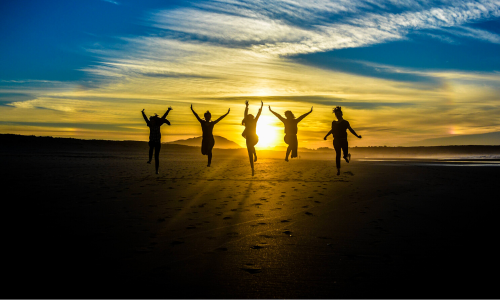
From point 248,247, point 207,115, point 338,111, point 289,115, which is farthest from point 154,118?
point 248,247

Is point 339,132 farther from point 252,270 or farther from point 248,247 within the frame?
point 252,270

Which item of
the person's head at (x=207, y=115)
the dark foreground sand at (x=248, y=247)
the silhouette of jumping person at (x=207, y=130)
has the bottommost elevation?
the dark foreground sand at (x=248, y=247)

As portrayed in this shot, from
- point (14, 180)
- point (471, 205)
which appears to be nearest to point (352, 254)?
point (471, 205)

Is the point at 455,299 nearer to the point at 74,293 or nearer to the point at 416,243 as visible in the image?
the point at 416,243

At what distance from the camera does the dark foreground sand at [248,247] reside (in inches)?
130

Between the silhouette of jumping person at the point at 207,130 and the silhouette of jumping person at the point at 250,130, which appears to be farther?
the silhouette of jumping person at the point at 207,130

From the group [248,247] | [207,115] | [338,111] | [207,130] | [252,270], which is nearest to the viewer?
[252,270]

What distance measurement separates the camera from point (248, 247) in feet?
14.9

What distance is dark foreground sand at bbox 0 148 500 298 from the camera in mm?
3297

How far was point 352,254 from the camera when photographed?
4223mm

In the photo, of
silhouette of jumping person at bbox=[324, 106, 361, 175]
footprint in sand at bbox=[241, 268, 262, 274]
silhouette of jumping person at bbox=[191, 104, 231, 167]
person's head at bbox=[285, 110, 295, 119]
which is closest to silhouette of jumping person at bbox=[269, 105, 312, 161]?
person's head at bbox=[285, 110, 295, 119]

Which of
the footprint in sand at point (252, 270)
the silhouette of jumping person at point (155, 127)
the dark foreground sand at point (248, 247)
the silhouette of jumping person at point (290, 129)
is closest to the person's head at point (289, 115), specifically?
the silhouette of jumping person at point (290, 129)

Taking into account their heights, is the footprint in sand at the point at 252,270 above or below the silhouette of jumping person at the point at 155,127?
below

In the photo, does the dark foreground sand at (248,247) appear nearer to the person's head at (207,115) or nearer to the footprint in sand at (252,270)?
the footprint in sand at (252,270)
